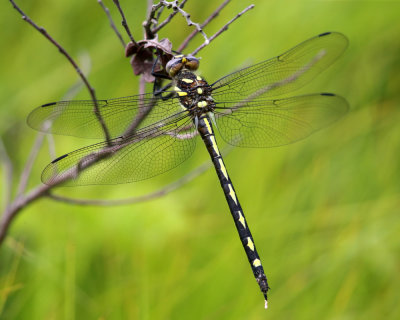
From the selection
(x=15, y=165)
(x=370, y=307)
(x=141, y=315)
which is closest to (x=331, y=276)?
(x=370, y=307)

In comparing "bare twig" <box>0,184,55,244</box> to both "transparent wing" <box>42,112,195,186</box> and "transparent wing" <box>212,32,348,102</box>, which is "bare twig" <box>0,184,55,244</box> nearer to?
"transparent wing" <box>42,112,195,186</box>

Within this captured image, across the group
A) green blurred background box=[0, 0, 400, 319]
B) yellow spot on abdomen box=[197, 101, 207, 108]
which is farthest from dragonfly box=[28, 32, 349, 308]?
green blurred background box=[0, 0, 400, 319]

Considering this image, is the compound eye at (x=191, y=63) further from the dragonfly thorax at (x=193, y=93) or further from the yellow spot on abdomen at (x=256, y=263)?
the yellow spot on abdomen at (x=256, y=263)

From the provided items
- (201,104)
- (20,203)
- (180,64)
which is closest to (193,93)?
(201,104)

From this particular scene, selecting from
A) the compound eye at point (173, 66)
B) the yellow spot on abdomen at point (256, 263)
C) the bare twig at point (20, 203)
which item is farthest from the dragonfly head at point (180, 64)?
the yellow spot on abdomen at point (256, 263)

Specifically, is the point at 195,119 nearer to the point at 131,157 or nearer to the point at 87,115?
the point at 131,157

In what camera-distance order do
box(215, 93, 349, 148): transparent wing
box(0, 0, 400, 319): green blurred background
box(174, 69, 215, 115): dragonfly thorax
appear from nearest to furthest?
box(174, 69, 215, 115): dragonfly thorax, box(215, 93, 349, 148): transparent wing, box(0, 0, 400, 319): green blurred background
